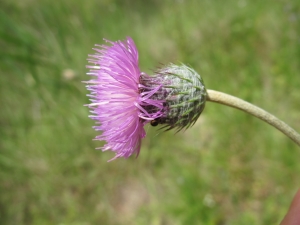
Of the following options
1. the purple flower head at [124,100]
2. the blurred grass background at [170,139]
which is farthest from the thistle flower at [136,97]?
the blurred grass background at [170,139]

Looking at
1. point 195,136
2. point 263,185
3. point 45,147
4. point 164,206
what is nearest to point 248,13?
point 195,136

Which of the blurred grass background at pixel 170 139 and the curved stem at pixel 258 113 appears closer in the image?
the curved stem at pixel 258 113

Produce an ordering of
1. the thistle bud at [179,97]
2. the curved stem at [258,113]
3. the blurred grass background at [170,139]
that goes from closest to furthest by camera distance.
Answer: the curved stem at [258,113], the thistle bud at [179,97], the blurred grass background at [170,139]

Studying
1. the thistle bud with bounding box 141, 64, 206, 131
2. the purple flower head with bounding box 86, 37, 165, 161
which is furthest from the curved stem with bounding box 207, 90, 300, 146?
the purple flower head with bounding box 86, 37, 165, 161

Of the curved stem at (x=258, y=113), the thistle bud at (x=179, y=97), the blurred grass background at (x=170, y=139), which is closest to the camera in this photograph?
the curved stem at (x=258, y=113)

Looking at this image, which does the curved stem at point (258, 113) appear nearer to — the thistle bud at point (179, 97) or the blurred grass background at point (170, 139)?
the thistle bud at point (179, 97)

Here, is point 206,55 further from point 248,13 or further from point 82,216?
point 82,216

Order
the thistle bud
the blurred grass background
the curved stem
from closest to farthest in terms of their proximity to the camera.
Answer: the curved stem
the thistle bud
the blurred grass background

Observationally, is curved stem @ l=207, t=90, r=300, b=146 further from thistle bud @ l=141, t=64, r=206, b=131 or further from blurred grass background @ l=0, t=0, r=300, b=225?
blurred grass background @ l=0, t=0, r=300, b=225

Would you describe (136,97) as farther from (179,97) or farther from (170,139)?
(170,139)
